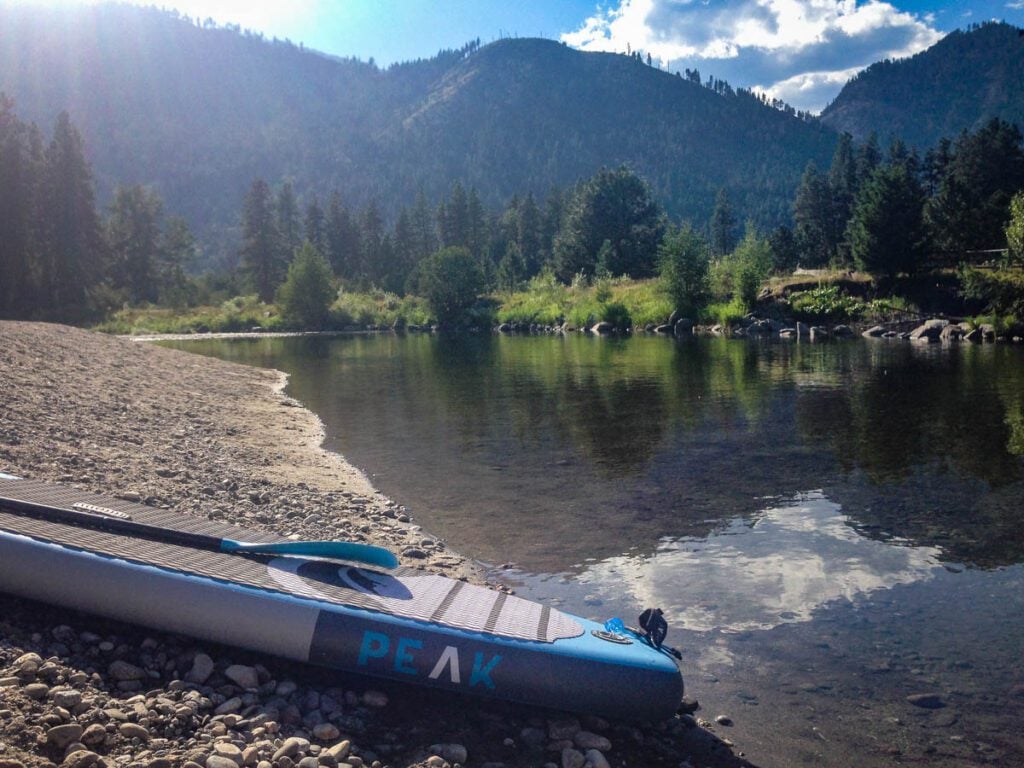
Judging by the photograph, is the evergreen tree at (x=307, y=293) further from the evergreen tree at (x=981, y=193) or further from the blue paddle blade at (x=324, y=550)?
the blue paddle blade at (x=324, y=550)

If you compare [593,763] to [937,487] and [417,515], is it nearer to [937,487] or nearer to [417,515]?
[417,515]

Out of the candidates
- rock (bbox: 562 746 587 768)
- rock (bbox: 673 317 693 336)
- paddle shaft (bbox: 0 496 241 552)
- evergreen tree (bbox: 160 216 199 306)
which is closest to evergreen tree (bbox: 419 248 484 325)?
rock (bbox: 673 317 693 336)

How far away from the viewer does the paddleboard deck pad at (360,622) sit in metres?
4.98

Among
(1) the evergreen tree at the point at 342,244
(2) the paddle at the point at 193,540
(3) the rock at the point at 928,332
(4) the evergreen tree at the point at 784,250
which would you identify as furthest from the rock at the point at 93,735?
(1) the evergreen tree at the point at 342,244

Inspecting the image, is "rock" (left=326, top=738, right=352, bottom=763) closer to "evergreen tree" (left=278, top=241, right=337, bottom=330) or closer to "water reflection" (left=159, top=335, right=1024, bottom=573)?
"water reflection" (left=159, top=335, right=1024, bottom=573)

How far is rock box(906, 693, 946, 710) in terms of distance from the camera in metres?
5.41

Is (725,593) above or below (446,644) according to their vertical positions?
below

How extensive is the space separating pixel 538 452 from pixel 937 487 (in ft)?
20.6

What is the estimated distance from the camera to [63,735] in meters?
4.00

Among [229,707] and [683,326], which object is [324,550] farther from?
[683,326]

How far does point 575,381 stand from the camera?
83.3ft

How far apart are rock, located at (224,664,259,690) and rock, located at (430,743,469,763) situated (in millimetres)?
1230

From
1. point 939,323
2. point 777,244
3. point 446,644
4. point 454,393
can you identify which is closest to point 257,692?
point 446,644

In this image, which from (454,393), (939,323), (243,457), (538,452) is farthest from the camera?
(939,323)
